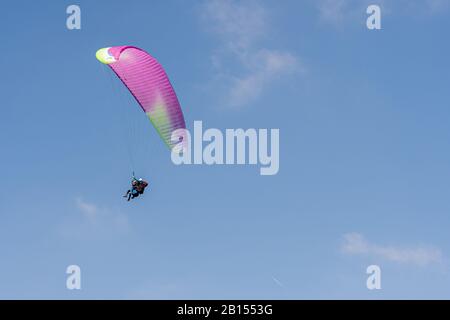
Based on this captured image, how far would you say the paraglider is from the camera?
168 feet

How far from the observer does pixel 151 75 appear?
169ft

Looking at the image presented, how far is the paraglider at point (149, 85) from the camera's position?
51188 mm

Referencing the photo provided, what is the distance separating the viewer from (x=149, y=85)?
51594 millimetres

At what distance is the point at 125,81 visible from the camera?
51125 millimetres
